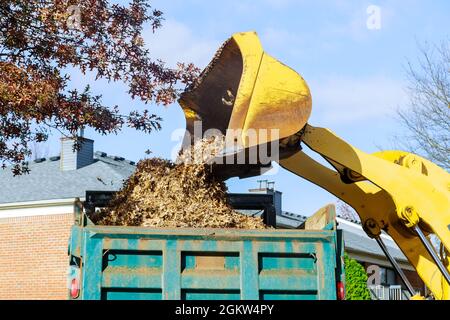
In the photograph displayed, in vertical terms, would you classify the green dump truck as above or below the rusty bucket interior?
below

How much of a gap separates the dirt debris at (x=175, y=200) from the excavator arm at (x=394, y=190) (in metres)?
0.90

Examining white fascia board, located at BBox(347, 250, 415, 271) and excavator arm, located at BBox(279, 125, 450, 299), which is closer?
excavator arm, located at BBox(279, 125, 450, 299)

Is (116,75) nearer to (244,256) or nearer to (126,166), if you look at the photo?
(244,256)

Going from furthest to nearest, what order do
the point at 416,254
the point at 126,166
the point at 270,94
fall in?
the point at 126,166
the point at 416,254
the point at 270,94

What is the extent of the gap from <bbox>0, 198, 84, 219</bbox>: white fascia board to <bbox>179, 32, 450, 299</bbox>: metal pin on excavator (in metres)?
13.6

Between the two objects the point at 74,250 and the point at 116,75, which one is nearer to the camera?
the point at 74,250

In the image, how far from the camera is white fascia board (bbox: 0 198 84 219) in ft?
68.8

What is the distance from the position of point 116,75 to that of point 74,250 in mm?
3950

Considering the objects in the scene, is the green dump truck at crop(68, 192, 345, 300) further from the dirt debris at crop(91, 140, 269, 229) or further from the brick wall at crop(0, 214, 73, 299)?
the brick wall at crop(0, 214, 73, 299)

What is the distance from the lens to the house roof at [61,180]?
21891 mm

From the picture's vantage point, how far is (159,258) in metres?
5.46

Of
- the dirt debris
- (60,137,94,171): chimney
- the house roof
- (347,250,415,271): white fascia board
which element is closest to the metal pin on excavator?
the dirt debris
